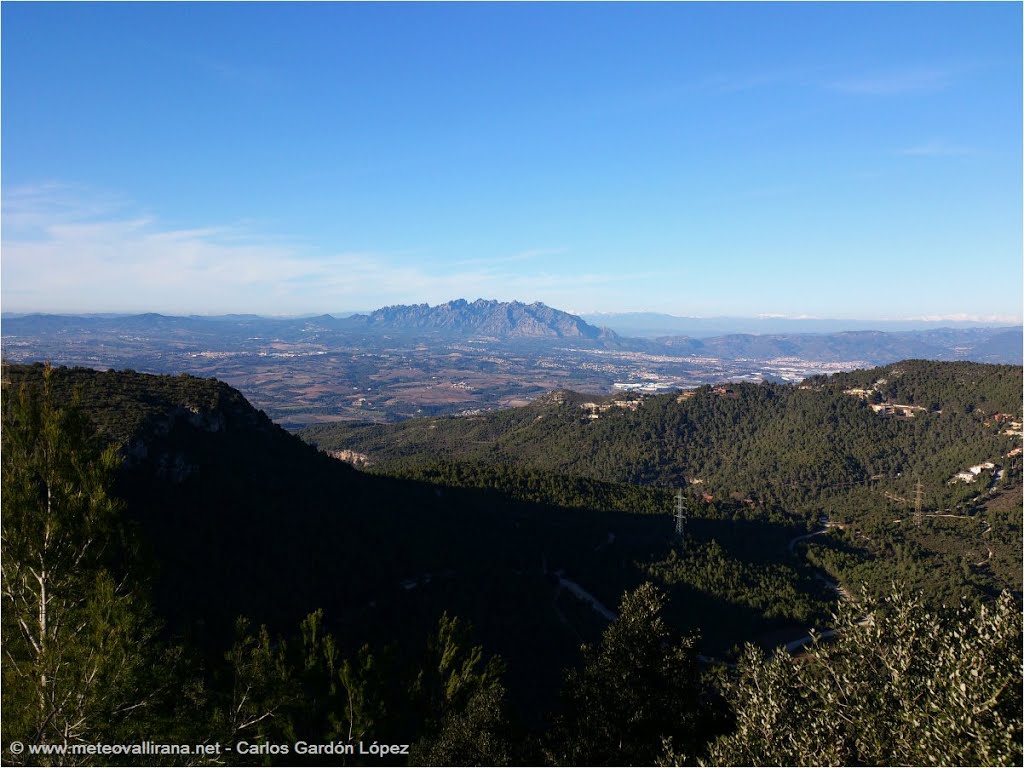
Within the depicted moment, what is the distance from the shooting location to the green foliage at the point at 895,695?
975cm

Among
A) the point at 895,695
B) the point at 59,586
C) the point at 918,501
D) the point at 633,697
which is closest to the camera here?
the point at 59,586

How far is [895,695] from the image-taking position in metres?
11.5

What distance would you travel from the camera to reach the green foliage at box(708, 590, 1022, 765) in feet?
32.0

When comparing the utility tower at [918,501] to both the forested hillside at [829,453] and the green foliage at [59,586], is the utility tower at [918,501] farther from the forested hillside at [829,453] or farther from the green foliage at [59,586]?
the green foliage at [59,586]

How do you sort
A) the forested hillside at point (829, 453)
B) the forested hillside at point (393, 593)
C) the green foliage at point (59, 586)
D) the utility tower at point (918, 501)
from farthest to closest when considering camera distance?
the utility tower at point (918, 501)
the forested hillside at point (829, 453)
the forested hillside at point (393, 593)
the green foliage at point (59, 586)

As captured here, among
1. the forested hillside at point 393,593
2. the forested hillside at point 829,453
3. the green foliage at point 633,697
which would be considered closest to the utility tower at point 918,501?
the forested hillside at point 829,453

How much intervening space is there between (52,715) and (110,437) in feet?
87.6

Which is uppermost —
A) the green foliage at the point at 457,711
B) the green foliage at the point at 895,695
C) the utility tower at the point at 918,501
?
the green foliage at the point at 895,695

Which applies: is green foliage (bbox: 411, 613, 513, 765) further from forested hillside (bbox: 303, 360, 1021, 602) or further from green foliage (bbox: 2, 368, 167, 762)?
forested hillside (bbox: 303, 360, 1021, 602)

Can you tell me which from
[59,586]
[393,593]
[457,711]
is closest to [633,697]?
[457,711]

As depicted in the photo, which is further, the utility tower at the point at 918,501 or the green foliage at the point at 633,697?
the utility tower at the point at 918,501

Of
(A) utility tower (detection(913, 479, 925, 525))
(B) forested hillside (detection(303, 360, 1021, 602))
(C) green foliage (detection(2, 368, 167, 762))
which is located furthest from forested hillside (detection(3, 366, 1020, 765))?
(A) utility tower (detection(913, 479, 925, 525))

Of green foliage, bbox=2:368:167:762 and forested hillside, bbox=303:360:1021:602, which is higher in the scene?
green foliage, bbox=2:368:167:762

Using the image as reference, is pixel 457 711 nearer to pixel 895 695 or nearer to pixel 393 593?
pixel 895 695
